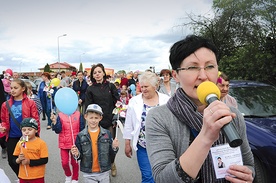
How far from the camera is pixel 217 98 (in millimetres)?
1142

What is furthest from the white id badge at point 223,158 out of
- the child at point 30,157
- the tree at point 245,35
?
the tree at point 245,35

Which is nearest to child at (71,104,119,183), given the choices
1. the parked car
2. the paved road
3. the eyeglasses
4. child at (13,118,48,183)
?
child at (13,118,48,183)

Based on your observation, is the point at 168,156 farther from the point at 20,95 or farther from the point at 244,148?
the point at 20,95

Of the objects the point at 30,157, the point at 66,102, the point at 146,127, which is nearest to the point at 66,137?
the point at 66,102

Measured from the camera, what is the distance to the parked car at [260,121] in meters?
3.65

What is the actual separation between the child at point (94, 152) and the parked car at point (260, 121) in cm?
207

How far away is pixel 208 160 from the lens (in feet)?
4.44

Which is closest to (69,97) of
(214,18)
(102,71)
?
(102,71)

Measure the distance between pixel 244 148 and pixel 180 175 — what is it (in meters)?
0.57

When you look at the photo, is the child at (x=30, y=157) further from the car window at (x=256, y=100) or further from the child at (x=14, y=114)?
the car window at (x=256, y=100)

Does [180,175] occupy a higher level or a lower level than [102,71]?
lower

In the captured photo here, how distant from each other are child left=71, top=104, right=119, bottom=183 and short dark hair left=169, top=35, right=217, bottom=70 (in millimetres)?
2621

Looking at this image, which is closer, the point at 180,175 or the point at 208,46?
the point at 180,175

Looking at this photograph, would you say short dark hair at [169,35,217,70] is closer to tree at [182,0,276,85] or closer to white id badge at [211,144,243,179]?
white id badge at [211,144,243,179]
